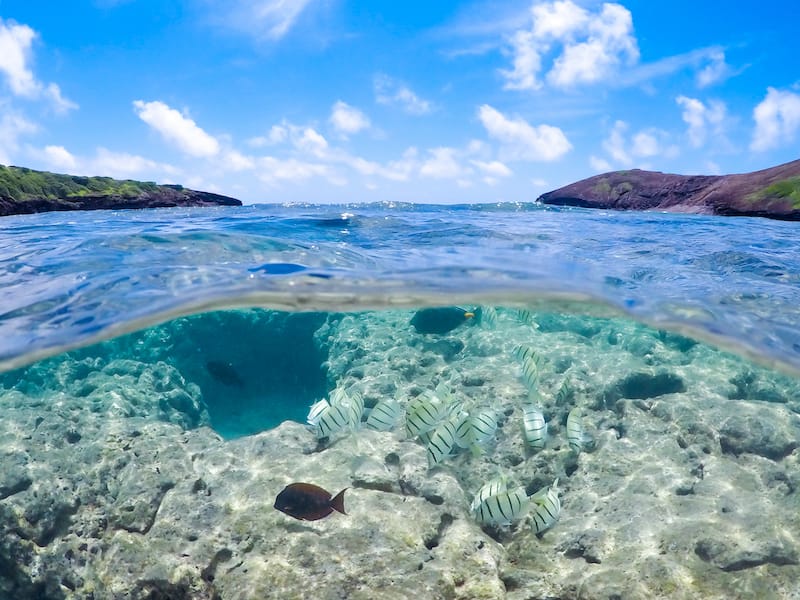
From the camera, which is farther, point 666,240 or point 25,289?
point 666,240

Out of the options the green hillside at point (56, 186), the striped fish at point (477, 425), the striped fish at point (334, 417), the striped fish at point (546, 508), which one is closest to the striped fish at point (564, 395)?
the striped fish at point (477, 425)

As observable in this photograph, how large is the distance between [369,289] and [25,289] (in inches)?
253

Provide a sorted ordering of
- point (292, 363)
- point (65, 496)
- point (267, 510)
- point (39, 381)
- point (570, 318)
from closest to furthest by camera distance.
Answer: point (267, 510) < point (65, 496) < point (39, 381) < point (570, 318) < point (292, 363)

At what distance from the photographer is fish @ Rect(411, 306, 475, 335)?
38.7 ft

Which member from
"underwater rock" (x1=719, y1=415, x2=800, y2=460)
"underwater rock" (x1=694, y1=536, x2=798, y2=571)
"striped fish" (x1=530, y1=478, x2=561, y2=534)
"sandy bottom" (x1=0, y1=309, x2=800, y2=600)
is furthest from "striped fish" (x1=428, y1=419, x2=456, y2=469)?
"underwater rock" (x1=719, y1=415, x2=800, y2=460)

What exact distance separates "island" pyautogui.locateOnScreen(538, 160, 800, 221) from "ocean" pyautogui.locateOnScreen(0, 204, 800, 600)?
370 inches

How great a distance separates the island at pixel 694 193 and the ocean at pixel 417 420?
941 cm

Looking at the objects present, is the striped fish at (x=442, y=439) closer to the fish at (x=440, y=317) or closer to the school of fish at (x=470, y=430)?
the school of fish at (x=470, y=430)

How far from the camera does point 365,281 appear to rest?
10.3 m

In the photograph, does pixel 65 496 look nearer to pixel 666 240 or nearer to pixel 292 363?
pixel 292 363

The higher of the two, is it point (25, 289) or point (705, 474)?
point (25, 289)

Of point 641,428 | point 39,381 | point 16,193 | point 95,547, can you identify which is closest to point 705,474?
point 641,428

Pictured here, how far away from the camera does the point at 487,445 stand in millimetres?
8672

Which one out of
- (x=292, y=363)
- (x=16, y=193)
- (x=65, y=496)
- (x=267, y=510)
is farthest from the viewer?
(x=16, y=193)
